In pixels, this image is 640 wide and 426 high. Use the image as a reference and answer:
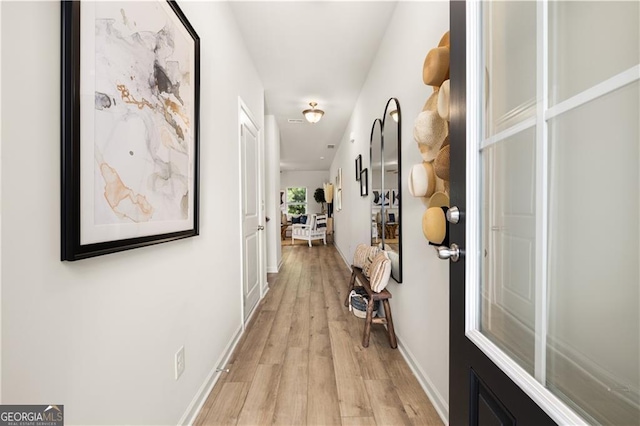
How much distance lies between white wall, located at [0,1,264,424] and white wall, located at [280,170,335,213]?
902 cm

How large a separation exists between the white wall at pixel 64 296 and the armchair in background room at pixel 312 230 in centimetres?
617

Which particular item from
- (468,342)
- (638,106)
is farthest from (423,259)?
(638,106)

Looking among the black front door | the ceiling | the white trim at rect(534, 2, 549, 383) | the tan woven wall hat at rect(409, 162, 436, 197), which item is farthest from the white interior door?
the white trim at rect(534, 2, 549, 383)

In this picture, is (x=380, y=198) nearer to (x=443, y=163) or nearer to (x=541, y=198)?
(x=443, y=163)

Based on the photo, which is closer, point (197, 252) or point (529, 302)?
point (529, 302)

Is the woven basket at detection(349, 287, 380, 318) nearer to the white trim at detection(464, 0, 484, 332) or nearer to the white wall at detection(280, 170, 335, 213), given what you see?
the white trim at detection(464, 0, 484, 332)

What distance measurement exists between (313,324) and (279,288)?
4.06 ft

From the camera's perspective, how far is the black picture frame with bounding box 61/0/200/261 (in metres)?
0.69

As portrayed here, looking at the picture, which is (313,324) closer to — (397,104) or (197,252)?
(197,252)

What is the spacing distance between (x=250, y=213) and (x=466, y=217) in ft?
7.46

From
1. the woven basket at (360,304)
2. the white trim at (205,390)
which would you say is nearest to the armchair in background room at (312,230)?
the woven basket at (360,304)

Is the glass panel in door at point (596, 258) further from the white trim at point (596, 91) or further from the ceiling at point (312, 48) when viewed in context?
the ceiling at point (312, 48)

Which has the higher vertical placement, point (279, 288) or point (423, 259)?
point (423, 259)

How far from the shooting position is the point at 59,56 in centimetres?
68
